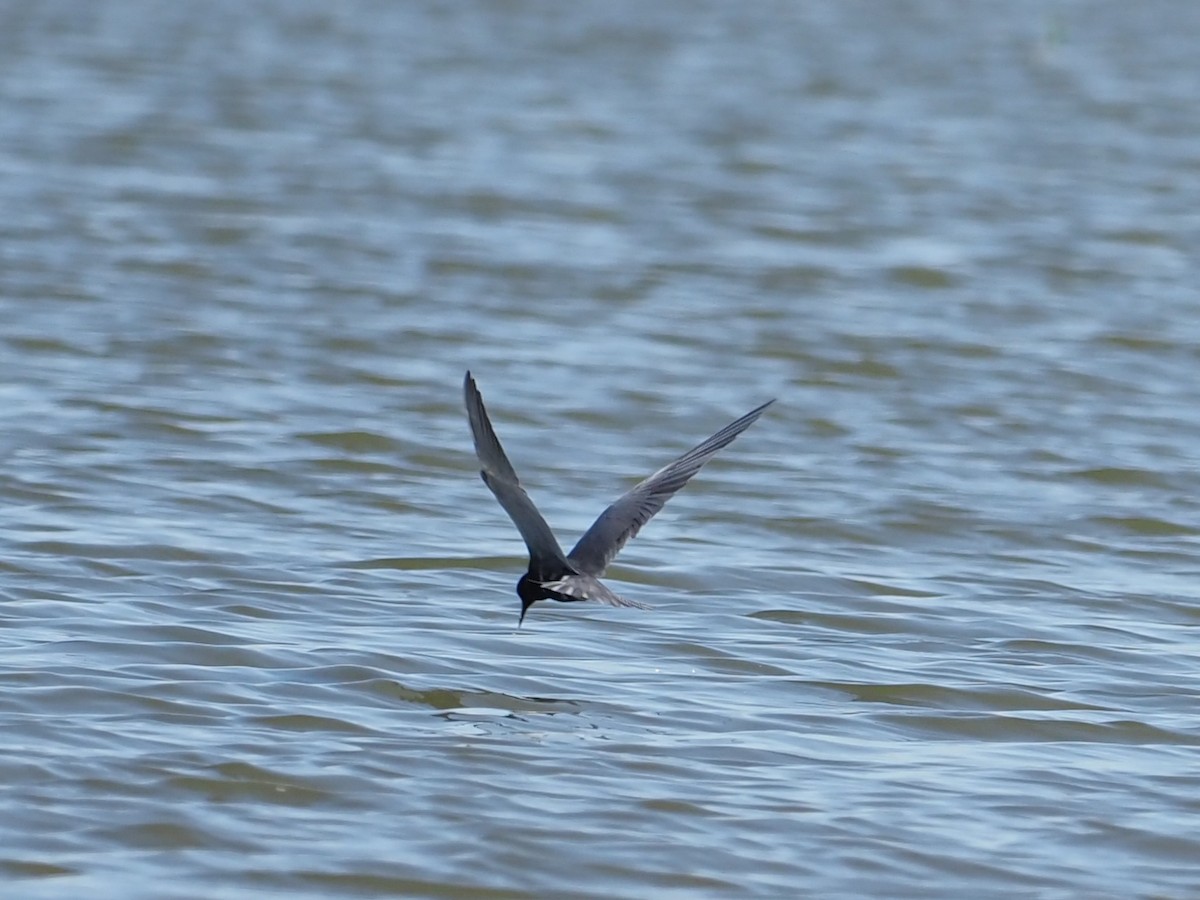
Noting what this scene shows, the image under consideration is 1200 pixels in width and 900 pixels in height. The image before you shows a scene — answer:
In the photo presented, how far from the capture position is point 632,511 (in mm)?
6297

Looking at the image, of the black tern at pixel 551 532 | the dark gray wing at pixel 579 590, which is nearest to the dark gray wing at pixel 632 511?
the black tern at pixel 551 532

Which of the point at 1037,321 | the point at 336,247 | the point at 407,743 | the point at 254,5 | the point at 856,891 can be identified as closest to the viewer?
the point at 856,891

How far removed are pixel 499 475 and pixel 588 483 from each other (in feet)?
11.0

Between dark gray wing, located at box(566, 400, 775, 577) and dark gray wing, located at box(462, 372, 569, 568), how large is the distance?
0.48 m

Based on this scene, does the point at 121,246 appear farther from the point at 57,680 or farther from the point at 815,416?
the point at 57,680

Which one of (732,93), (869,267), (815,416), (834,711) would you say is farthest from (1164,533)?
(732,93)

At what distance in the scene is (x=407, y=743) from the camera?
5523 mm

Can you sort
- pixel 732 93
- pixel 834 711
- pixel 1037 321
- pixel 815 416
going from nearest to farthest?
1. pixel 834 711
2. pixel 815 416
3. pixel 1037 321
4. pixel 732 93

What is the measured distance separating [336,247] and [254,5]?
37.6 feet

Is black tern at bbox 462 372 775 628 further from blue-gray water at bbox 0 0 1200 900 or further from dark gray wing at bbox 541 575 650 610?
blue-gray water at bbox 0 0 1200 900

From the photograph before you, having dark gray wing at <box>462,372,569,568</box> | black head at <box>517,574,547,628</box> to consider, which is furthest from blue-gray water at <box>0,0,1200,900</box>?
dark gray wing at <box>462,372,569,568</box>

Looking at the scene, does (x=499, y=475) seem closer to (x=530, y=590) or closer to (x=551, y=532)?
(x=551, y=532)

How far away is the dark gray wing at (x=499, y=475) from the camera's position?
5441 millimetres

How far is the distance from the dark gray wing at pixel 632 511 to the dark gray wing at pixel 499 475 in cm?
48
